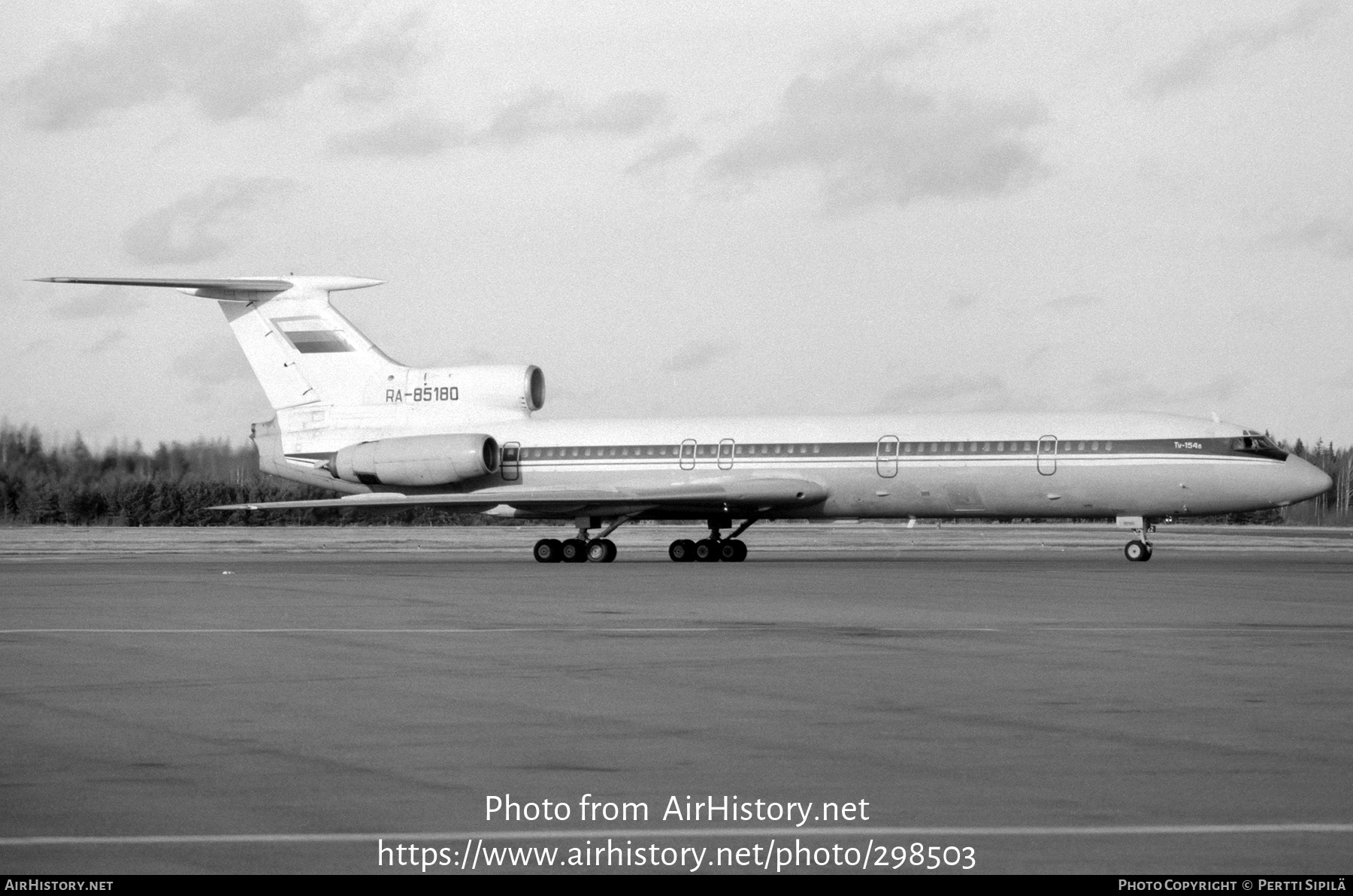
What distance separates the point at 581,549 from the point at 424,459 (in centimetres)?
452

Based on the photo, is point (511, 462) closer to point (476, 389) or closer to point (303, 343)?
point (476, 389)

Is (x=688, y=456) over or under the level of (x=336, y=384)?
under

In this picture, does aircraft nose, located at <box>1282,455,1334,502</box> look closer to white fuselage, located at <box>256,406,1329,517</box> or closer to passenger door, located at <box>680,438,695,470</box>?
white fuselage, located at <box>256,406,1329,517</box>

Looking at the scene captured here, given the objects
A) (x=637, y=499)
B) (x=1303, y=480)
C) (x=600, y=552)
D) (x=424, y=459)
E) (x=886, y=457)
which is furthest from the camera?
(x=424, y=459)

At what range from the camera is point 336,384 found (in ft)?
131

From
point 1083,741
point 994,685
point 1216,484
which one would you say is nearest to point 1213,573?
point 1216,484

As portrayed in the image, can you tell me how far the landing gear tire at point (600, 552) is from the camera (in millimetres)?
37250

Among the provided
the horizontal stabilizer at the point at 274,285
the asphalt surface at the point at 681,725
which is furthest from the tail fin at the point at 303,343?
the asphalt surface at the point at 681,725

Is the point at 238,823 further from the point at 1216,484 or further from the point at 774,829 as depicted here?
the point at 1216,484

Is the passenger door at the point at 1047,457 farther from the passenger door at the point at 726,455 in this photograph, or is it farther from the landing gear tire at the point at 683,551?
the landing gear tire at the point at 683,551

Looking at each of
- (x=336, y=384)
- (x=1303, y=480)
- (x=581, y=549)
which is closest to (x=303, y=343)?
(x=336, y=384)

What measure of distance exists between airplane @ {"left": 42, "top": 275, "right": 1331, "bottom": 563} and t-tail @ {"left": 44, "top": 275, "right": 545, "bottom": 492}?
0.04 meters

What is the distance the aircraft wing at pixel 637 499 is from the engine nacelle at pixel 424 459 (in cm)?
105

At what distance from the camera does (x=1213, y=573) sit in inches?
1096
